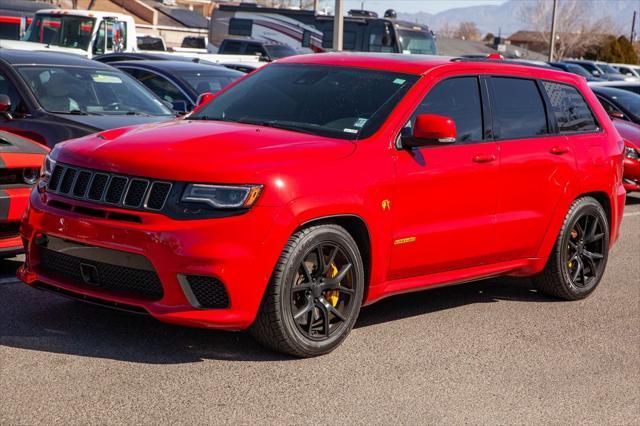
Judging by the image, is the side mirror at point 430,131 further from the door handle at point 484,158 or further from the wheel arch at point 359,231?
the wheel arch at point 359,231

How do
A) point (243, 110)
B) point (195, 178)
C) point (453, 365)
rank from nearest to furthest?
point (195, 178) → point (453, 365) → point (243, 110)

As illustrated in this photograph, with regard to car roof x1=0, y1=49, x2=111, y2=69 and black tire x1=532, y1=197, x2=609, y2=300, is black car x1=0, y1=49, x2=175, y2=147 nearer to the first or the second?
car roof x1=0, y1=49, x2=111, y2=69

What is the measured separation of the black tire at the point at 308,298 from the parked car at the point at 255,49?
23582mm

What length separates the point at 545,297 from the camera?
26.3 ft

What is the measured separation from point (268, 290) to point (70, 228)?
→ 1093 millimetres

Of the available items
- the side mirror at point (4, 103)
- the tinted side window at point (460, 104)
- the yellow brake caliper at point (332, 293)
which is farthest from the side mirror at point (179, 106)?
the yellow brake caliper at point (332, 293)

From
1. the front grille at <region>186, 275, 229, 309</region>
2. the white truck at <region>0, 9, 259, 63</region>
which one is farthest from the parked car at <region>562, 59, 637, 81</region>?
the front grille at <region>186, 275, 229, 309</region>

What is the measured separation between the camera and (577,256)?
7879 mm

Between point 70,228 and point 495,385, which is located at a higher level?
point 70,228

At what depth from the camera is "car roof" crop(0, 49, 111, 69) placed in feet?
32.7

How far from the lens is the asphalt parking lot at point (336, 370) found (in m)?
4.99

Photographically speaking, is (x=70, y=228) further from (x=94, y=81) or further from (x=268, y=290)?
(x=94, y=81)

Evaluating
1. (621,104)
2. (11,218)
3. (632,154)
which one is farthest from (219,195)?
(621,104)

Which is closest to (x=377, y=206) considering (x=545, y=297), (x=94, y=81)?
(x=545, y=297)
